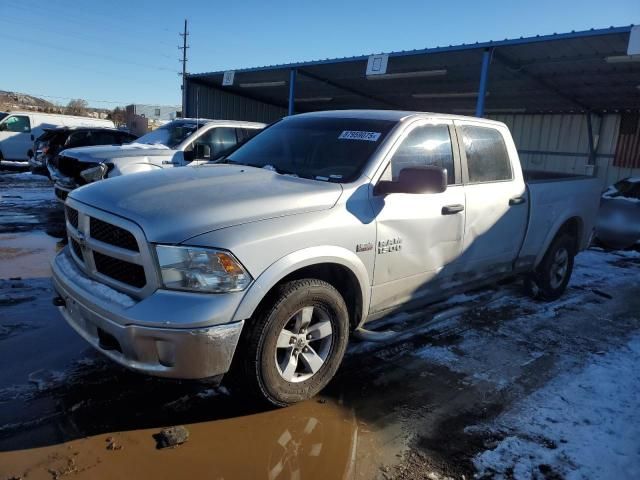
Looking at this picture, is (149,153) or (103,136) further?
(103,136)

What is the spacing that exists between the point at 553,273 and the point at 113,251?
4.87 meters

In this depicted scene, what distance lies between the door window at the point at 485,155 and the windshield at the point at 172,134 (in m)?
5.82

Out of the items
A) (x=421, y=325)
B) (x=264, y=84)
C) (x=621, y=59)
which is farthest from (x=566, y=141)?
(x=421, y=325)

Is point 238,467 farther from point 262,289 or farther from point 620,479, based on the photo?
point 620,479

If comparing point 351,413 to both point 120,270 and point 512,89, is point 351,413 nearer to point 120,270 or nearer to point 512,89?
point 120,270

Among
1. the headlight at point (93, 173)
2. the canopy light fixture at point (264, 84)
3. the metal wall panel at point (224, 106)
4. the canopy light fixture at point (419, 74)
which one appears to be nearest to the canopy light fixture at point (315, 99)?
the metal wall panel at point (224, 106)

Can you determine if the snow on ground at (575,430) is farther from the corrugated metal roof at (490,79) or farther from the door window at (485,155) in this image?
the corrugated metal roof at (490,79)

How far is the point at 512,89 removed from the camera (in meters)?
14.2

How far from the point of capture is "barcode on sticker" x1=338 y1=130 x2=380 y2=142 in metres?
3.81

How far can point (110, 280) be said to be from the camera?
2.95 m

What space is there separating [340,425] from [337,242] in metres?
1.12

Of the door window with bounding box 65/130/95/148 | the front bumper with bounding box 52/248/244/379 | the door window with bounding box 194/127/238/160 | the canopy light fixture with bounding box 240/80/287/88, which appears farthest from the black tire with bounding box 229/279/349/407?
the canopy light fixture with bounding box 240/80/287/88

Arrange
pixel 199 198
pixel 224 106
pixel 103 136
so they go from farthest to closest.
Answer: pixel 224 106 → pixel 103 136 → pixel 199 198

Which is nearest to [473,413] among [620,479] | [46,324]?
[620,479]
